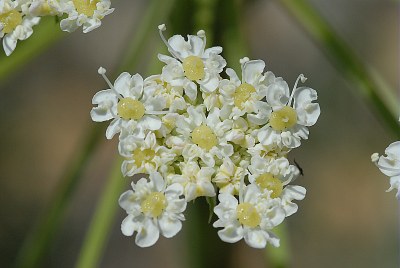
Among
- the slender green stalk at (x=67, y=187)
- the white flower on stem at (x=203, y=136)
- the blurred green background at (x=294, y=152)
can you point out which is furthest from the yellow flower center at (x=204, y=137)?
the blurred green background at (x=294, y=152)

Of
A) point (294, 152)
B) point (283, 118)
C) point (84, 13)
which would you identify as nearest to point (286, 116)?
point (283, 118)

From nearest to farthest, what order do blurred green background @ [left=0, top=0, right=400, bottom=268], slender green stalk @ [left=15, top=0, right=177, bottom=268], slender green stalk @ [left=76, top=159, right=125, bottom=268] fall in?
1. slender green stalk @ [left=76, top=159, right=125, bottom=268]
2. slender green stalk @ [left=15, top=0, right=177, bottom=268]
3. blurred green background @ [left=0, top=0, right=400, bottom=268]

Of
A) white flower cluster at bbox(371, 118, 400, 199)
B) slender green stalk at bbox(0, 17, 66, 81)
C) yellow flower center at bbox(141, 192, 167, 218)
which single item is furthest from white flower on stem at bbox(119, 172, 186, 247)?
slender green stalk at bbox(0, 17, 66, 81)

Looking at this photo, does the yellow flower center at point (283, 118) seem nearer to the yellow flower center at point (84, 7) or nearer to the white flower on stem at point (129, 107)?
the white flower on stem at point (129, 107)

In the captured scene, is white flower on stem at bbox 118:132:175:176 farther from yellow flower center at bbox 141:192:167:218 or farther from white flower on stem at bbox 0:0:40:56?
white flower on stem at bbox 0:0:40:56

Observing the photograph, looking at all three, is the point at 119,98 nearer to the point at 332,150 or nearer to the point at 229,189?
the point at 229,189
